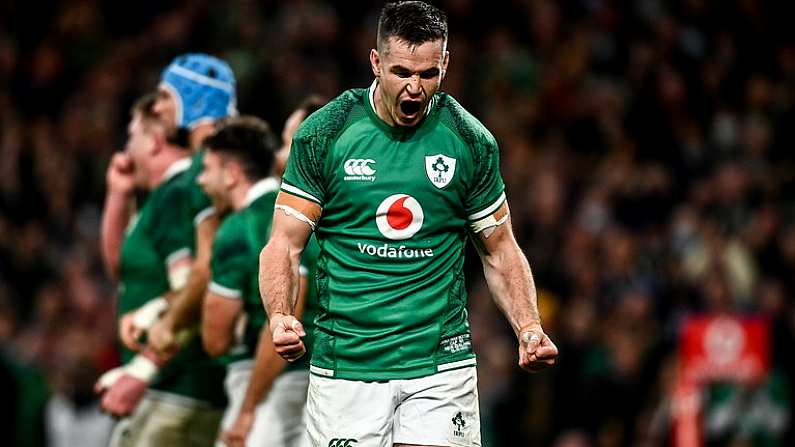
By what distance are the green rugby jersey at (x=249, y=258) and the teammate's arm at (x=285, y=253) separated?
3.73 ft

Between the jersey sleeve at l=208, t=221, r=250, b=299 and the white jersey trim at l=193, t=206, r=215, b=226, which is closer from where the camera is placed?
the jersey sleeve at l=208, t=221, r=250, b=299

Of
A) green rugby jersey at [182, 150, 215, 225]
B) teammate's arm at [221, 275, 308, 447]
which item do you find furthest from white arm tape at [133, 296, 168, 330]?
teammate's arm at [221, 275, 308, 447]

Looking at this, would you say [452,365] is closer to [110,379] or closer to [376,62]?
[376,62]

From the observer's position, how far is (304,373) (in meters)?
6.83

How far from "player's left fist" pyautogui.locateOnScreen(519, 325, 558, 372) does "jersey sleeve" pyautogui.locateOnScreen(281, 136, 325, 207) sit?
35.1 inches

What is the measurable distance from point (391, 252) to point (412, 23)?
32.1 inches

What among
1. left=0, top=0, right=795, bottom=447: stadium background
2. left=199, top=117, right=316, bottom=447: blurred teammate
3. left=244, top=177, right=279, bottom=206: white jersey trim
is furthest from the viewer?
left=0, top=0, right=795, bottom=447: stadium background

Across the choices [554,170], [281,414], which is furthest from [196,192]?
[554,170]

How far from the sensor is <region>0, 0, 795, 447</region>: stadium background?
38.7ft

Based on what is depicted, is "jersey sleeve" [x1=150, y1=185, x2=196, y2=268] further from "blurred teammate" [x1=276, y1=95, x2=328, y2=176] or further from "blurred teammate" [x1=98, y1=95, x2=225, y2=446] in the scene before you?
"blurred teammate" [x1=276, y1=95, x2=328, y2=176]

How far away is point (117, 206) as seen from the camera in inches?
321

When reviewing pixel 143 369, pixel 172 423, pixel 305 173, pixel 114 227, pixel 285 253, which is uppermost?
pixel 305 173

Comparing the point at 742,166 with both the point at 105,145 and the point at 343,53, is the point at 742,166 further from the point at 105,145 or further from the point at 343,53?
the point at 105,145

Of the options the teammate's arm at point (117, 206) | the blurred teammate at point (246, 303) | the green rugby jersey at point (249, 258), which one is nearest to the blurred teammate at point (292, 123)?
the blurred teammate at point (246, 303)
